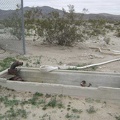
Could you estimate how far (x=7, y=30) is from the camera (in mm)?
10242

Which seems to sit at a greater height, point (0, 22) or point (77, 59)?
point (0, 22)

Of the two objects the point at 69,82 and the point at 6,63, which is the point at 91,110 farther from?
the point at 6,63

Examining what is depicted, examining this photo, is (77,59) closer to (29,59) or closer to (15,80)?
(29,59)

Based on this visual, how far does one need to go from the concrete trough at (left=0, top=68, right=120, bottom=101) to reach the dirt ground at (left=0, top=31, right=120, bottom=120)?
12cm

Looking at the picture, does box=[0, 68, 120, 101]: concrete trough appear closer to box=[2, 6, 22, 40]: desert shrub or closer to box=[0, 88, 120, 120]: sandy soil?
box=[0, 88, 120, 120]: sandy soil

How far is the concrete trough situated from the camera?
5.27 m

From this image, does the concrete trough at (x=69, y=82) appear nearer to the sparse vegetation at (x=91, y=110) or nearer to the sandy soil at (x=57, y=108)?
the sandy soil at (x=57, y=108)

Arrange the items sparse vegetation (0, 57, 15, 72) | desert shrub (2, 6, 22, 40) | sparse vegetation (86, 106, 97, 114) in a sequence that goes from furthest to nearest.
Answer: desert shrub (2, 6, 22, 40)
sparse vegetation (0, 57, 15, 72)
sparse vegetation (86, 106, 97, 114)

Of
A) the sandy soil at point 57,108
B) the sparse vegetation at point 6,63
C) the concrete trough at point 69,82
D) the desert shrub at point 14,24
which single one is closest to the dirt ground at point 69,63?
the sandy soil at point 57,108

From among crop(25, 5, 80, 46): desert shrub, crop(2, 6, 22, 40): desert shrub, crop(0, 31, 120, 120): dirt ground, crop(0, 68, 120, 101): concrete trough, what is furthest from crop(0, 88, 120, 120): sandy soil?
crop(25, 5, 80, 46): desert shrub

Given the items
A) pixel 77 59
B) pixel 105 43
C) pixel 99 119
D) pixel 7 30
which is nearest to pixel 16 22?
pixel 7 30

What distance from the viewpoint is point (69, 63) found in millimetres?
8516

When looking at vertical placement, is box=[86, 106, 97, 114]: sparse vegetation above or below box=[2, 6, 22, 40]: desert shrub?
below

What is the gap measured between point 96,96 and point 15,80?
5.93 feet
